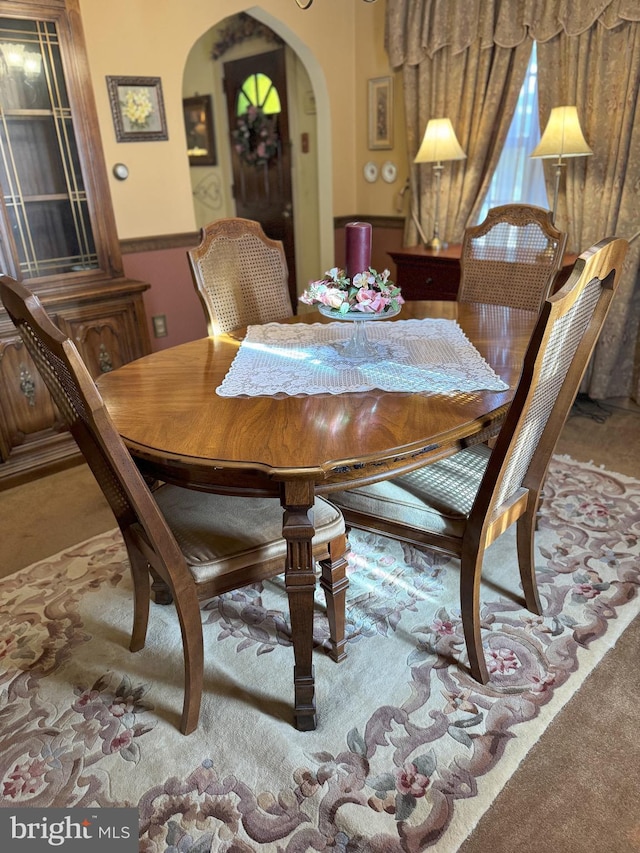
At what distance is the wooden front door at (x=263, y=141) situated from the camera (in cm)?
471

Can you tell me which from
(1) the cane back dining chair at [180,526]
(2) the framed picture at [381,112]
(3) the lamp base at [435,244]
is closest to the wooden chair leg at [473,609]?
(1) the cane back dining chair at [180,526]

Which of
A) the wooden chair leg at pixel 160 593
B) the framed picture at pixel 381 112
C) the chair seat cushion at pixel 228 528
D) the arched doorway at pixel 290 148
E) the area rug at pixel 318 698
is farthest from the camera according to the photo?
the arched doorway at pixel 290 148

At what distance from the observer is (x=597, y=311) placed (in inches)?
59.4

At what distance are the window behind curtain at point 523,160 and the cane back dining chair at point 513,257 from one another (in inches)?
42.5

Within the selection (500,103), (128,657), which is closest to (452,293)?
(500,103)

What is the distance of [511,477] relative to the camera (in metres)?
1.53

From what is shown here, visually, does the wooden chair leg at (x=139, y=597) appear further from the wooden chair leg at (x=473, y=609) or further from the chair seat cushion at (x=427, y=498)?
the wooden chair leg at (x=473, y=609)

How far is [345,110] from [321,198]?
0.62 m

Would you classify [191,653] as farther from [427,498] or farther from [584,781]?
[584,781]

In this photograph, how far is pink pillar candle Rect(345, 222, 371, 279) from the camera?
5.87 ft

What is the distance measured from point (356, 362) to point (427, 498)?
1.58ft

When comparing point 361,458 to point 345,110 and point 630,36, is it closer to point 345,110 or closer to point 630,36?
point 630,36

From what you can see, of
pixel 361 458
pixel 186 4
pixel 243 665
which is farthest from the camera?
pixel 186 4

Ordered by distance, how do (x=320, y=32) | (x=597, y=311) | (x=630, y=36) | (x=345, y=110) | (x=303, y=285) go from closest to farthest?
(x=597, y=311), (x=630, y=36), (x=320, y=32), (x=345, y=110), (x=303, y=285)
